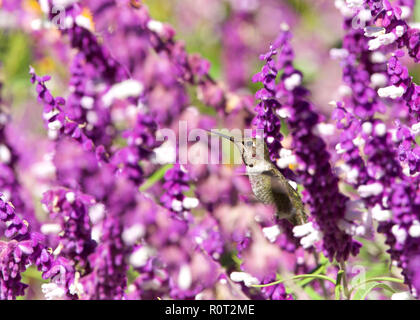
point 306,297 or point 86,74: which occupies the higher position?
point 86,74

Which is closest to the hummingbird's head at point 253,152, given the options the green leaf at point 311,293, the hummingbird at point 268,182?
the hummingbird at point 268,182

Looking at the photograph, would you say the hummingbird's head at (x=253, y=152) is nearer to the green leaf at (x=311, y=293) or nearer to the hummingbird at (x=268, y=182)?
the hummingbird at (x=268, y=182)

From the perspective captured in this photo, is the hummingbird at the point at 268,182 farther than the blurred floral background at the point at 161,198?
Yes

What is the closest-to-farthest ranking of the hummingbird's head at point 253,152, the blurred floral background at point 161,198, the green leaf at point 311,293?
the blurred floral background at point 161,198 → the hummingbird's head at point 253,152 → the green leaf at point 311,293

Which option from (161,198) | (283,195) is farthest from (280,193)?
(161,198)

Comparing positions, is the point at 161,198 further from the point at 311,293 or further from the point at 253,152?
the point at 311,293

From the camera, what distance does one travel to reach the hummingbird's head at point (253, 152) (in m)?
1.00

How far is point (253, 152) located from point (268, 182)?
60 millimetres

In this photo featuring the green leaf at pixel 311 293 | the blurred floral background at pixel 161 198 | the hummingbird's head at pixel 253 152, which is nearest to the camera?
the blurred floral background at pixel 161 198

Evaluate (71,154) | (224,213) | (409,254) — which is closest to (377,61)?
(409,254)

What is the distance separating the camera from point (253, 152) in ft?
3.35

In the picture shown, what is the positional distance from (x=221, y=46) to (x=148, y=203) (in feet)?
6.21

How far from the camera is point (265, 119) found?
91cm
